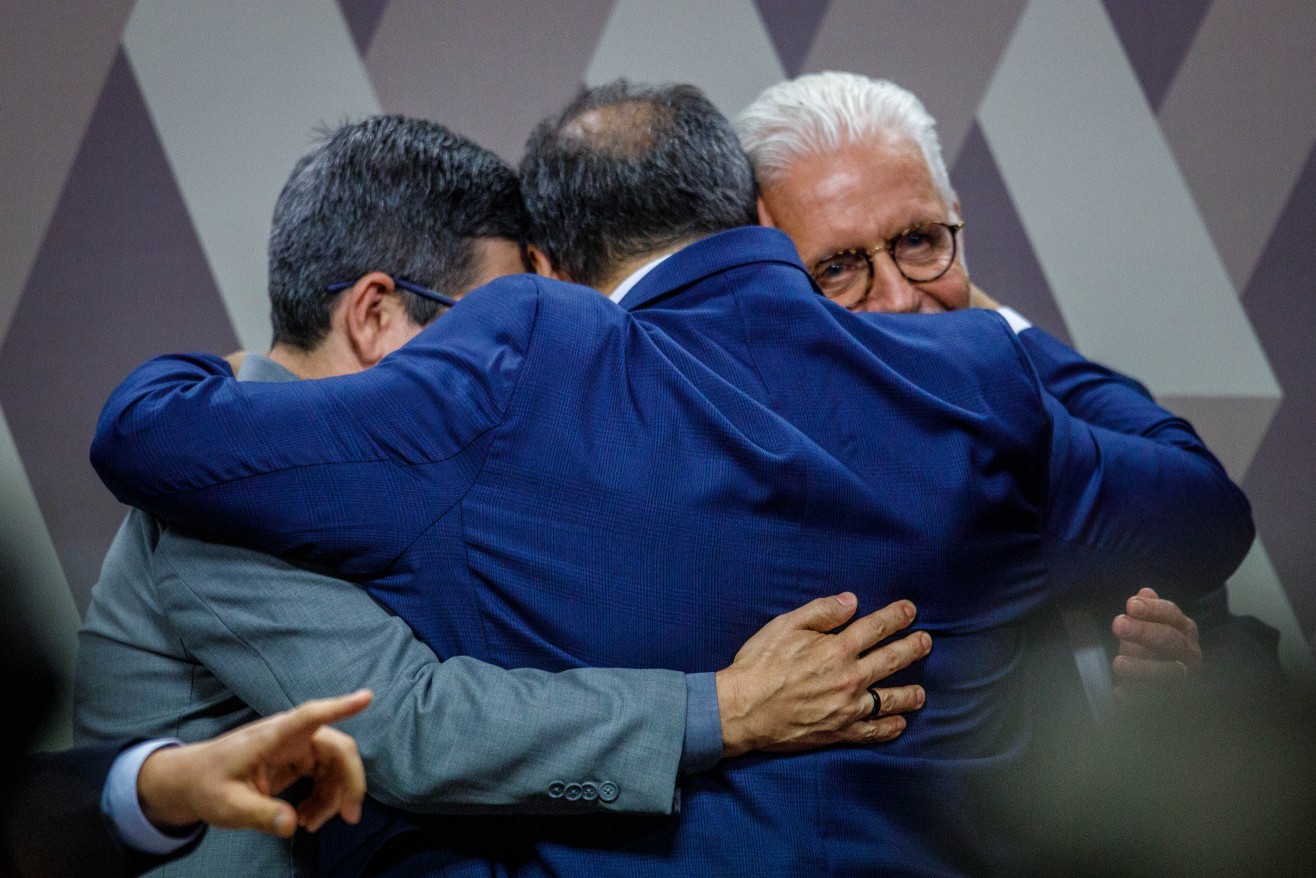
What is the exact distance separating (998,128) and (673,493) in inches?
70.2

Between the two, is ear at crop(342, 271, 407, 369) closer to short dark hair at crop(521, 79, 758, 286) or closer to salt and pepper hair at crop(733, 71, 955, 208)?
short dark hair at crop(521, 79, 758, 286)

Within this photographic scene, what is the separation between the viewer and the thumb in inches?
52.4

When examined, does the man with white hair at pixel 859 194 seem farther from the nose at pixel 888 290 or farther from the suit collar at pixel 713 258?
the suit collar at pixel 713 258

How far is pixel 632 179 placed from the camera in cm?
156

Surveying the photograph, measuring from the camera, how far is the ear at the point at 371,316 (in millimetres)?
1708

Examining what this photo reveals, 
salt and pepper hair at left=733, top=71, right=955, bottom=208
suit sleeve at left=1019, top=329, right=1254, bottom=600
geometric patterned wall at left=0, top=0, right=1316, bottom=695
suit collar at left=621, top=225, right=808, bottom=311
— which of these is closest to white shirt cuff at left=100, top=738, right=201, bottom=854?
suit collar at left=621, top=225, right=808, bottom=311

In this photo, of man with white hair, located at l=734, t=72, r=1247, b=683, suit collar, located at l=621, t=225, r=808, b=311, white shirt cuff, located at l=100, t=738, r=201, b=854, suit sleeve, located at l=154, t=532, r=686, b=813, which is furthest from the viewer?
man with white hair, located at l=734, t=72, r=1247, b=683

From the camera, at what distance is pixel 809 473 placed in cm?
132

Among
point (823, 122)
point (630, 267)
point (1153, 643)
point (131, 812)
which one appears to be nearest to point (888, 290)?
point (823, 122)

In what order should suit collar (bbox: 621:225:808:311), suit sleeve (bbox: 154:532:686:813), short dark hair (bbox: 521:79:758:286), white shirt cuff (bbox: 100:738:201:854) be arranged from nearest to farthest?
1. white shirt cuff (bbox: 100:738:201:854)
2. suit sleeve (bbox: 154:532:686:813)
3. suit collar (bbox: 621:225:808:311)
4. short dark hair (bbox: 521:79:758:286)

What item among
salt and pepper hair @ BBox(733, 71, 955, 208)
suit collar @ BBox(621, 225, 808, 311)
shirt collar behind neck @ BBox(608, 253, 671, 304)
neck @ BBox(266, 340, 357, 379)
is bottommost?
neck @ BBox(266, 340, 357, 379)

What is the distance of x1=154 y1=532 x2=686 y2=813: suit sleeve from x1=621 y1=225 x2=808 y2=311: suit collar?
459mm

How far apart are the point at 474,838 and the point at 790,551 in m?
0.47

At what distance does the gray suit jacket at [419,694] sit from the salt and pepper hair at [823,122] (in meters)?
0.96
